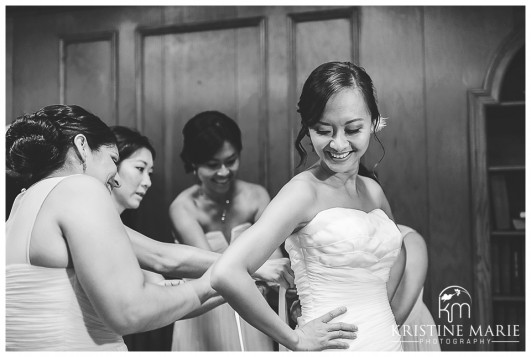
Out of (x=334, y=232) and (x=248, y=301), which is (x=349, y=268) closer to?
(x=334, y=232)

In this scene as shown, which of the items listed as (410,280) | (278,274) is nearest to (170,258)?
(278,274)

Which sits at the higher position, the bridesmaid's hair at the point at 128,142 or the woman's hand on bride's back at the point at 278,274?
the bridesmaid's hair at the point at 128,142

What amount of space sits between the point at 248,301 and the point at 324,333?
247 millimetres

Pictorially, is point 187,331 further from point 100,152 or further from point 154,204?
point 100,152

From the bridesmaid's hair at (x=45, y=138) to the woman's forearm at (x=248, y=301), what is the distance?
0.49 meters

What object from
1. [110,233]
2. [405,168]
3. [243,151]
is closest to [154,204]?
[243,151]

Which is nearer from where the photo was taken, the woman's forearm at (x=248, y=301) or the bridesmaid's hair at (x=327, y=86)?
the woman's forearm at (x=248, y=301)

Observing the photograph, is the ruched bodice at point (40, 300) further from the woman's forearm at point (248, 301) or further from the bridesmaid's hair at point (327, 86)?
the bridesmaid's hair at point (327, 86)

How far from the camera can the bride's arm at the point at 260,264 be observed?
1.55 meters

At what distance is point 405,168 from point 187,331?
1.42m

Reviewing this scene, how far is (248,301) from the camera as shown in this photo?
5.14 feet

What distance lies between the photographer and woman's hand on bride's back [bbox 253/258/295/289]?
1931 mm

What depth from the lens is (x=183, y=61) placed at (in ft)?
11.6

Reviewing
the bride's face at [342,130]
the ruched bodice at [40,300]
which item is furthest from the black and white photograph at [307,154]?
the ruched bodice at [40,300]
